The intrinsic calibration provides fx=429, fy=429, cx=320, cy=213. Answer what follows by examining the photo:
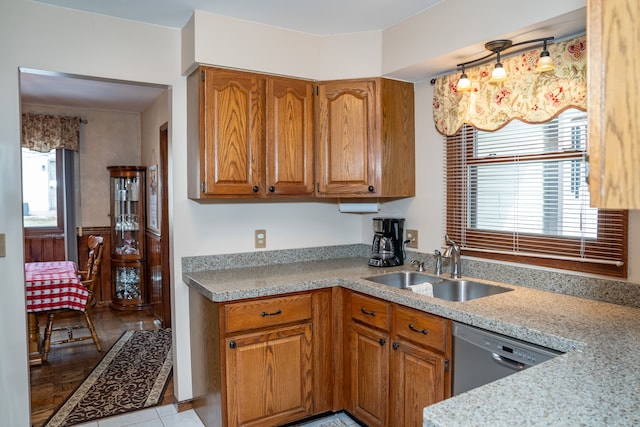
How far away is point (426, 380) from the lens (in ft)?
6.60

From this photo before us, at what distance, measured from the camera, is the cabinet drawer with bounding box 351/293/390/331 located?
89.0 inches

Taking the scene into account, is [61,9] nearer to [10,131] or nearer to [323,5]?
[10,131]

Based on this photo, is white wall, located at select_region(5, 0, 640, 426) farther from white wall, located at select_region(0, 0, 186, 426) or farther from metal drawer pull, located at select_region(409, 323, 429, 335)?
metal drawer pull, located at select_region(409, 323, 429, 335)

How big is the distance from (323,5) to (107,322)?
4025 mm

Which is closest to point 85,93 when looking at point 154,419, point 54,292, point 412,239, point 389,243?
point 54,292

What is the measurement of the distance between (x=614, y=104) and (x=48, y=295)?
394 centimetres

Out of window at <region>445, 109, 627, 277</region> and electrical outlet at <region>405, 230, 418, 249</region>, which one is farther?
electrical outlet at <region>405, 230, 418, 249</region>

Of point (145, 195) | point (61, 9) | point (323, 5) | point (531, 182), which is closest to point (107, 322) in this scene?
point (145, 195)

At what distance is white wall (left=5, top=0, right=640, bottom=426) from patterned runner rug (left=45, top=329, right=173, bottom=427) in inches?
14.2

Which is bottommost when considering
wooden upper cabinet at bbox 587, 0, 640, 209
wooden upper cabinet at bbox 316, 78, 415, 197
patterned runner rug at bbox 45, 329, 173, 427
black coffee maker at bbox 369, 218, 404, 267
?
patterned runner rug at bbox 45, 329, 173, 427

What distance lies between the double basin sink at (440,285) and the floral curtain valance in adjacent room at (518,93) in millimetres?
881

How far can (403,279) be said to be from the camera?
270 cm

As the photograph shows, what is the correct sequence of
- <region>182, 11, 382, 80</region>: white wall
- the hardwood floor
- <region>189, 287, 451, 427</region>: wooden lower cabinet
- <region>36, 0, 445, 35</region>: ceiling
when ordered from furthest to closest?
the hardwood floor → <region>182, 11, 382, 80</region>: white wall → <region>36, 0, 445, 35</region>: ceiling → <region>189, 287, 451, 427</region>: wooden lower cabinet

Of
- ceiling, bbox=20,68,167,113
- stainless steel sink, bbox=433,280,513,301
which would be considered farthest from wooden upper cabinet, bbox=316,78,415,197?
ceiling, bbox=20,68,167,113
